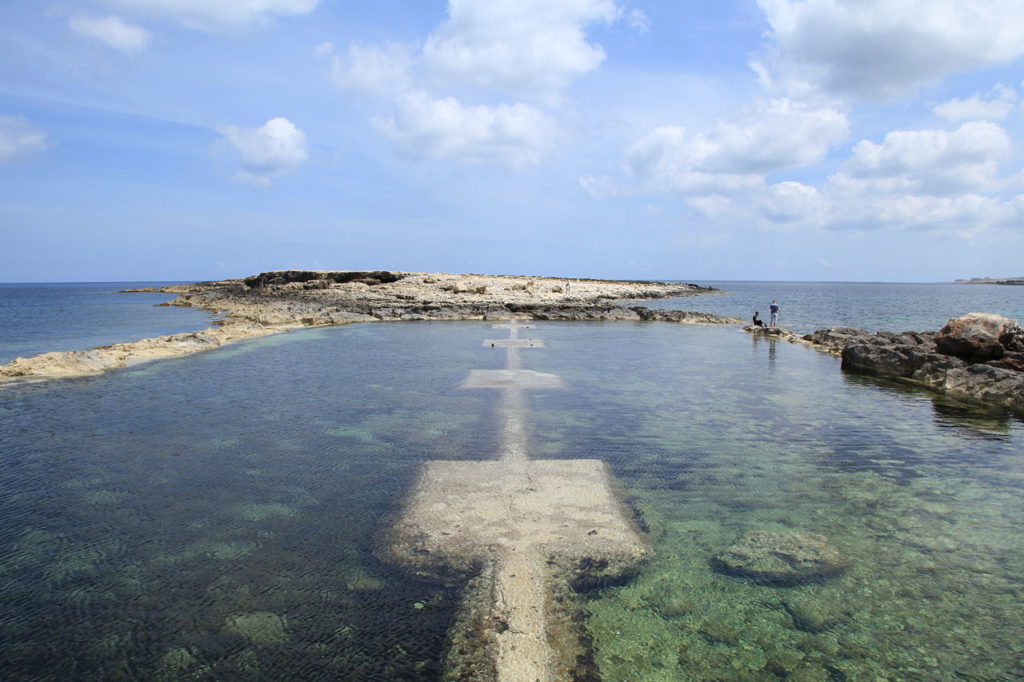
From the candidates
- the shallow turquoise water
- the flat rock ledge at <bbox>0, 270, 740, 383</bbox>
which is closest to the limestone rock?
the shallow turquoise water

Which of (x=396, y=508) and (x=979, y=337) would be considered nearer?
(x=396, y=508)

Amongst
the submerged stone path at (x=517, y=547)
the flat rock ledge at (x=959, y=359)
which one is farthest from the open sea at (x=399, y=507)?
the flat rock ledge at (x=959, y=359)

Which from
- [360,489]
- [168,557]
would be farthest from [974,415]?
[168,557]

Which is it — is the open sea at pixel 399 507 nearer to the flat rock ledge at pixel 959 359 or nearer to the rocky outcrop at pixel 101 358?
the flat rock ledge at pixel 959 359

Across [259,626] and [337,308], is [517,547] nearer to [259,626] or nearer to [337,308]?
[259,626]

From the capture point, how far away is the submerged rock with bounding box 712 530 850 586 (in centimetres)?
639

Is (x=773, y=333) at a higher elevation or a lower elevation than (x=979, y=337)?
lower

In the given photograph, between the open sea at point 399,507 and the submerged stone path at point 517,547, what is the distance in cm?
27

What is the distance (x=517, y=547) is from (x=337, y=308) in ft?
134

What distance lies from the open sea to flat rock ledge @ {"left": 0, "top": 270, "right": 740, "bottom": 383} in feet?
12.9

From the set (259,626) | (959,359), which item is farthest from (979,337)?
(259,626)

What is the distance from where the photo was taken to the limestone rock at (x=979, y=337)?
771 inches

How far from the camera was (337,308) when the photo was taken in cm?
4519

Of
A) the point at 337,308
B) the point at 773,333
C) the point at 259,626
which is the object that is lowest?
the point at 259,626
